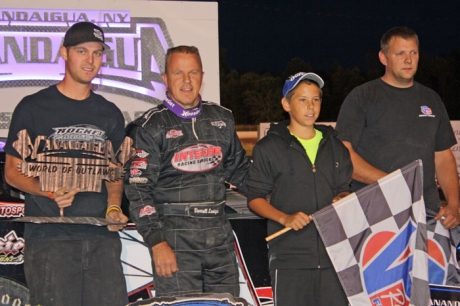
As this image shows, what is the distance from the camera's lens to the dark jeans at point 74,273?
3.41 m

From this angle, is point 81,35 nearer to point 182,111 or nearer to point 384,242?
point 182,111

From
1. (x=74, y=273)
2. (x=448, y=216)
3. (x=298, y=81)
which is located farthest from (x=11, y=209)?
(x=448, y=216)

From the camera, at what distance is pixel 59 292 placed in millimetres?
3414

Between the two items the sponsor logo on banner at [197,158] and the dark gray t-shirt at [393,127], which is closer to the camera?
the sponsor logo on banner at [197,158]

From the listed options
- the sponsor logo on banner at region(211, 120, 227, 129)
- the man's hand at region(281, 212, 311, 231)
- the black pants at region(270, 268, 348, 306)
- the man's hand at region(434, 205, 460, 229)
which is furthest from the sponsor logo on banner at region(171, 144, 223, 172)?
the man's hand at region(434, 205, 460, 229)

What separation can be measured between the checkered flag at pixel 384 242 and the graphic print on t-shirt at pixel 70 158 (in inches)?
51.5

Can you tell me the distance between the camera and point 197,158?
364cm

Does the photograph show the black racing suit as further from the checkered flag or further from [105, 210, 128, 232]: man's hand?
the checkered flag

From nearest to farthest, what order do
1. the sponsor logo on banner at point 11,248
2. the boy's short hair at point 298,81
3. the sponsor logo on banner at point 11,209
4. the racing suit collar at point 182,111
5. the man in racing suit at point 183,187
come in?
the man in racing suit at point 183,187, the racing suit collar at point 182,111, the boy's short hair at point 298,81, the sponsor logo on banner at point 11,248, the sponsor logo on banner at point 11,209

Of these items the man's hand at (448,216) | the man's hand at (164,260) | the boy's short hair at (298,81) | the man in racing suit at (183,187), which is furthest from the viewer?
the man's hand at (448,216)

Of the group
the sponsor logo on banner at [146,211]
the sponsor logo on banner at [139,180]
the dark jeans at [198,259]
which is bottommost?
the dark jeans at [198,259]

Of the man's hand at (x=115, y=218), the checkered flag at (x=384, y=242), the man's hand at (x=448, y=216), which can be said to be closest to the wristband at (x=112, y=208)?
the man's hand at (x=115, y=218)

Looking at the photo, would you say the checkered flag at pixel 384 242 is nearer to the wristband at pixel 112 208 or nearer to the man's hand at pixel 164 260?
the man's hand at pixel 164 260

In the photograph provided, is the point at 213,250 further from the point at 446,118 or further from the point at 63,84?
the point at 446,118
